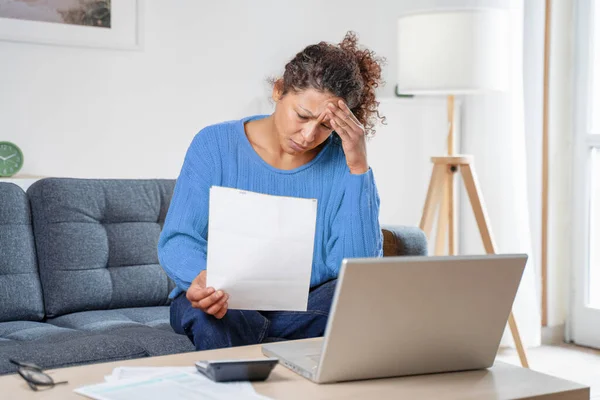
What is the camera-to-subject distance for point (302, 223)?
5.48 ft

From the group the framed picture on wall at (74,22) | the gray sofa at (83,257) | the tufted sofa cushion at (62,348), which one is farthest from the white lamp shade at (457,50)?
the tufted sofa cushion at (62,348)

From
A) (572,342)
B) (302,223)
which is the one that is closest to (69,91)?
(302,223)

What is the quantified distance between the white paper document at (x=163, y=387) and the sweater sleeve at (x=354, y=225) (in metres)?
0.77

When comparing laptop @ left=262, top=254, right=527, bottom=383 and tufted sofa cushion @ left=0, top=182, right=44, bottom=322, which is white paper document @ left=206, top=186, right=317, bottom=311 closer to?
laptop @ left=262, top=254, right=527, bottom=383

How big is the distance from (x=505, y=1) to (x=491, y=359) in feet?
8.51

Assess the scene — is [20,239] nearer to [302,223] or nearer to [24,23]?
[24,23]

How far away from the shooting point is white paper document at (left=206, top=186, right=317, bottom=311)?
162 cm

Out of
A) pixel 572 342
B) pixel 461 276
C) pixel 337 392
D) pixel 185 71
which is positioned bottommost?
pixel 572 342

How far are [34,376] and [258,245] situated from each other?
1.66 feet

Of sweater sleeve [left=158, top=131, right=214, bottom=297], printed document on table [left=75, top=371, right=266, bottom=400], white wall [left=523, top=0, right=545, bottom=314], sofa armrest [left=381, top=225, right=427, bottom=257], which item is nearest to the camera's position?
printed document on table [left=75, top=371, right=266, bottom=400]

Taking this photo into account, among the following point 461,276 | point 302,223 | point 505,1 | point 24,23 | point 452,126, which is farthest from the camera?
point 505,1

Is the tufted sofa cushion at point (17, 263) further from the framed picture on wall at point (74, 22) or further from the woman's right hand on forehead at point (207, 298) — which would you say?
the woman's right hand on forehead at point (207, 298)

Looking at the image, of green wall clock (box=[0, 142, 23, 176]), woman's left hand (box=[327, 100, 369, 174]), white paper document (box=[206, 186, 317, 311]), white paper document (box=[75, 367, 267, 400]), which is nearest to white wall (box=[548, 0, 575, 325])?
woman's left hand (box=[327, 100, 369, 174])

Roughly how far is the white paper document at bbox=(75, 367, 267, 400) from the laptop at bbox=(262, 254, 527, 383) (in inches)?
5.7
